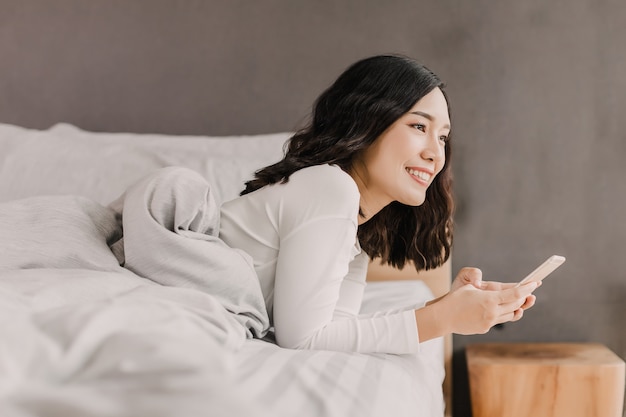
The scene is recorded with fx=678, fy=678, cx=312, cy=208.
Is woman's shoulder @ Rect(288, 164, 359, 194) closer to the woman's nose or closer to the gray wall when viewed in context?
the woman's nose

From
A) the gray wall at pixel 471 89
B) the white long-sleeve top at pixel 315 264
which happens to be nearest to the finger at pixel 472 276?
the white long-sleeve top at pixel 315 264

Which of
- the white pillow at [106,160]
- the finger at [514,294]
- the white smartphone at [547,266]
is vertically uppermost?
the white pillow at [106,160]

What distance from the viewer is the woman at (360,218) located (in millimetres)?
1060

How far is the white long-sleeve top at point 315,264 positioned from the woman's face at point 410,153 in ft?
0.41

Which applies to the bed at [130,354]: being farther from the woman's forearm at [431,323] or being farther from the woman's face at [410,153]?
the woman's face at [410,153]

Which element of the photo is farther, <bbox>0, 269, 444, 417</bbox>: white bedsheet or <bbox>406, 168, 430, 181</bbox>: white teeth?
<bbox>406, 168, 430, 181</bbox>: white teeth

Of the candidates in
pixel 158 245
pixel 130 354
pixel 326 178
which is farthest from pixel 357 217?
pixel 130 354

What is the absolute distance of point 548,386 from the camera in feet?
5.60

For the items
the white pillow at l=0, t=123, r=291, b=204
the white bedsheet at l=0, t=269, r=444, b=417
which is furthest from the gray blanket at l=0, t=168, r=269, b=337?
the white pillow at l=0, t=123, r=291, b=204

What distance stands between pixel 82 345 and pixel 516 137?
5.84 feet

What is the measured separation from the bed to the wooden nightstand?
0.39m

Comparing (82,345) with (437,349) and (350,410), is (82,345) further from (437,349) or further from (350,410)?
(437,349)

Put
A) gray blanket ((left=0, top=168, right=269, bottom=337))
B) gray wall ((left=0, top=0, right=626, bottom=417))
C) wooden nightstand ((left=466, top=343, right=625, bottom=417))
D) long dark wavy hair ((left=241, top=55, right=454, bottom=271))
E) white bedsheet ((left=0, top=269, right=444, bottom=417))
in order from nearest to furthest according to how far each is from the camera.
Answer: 1. white bedsheet ((left=0, top=269, right=444, bottom=417))
2. gray blanket ((left=0, top=168, right=269, bottom=337))
3. long dark wavy hair ((left=241, top=55, right=454, bottom=271))
4. wooden nightstand ((left=466, top=343, right=625, bottom=417))
5. gray wall ((left=0, top=0, right=626, bottom=417))

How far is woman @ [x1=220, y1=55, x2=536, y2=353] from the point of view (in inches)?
41.7
